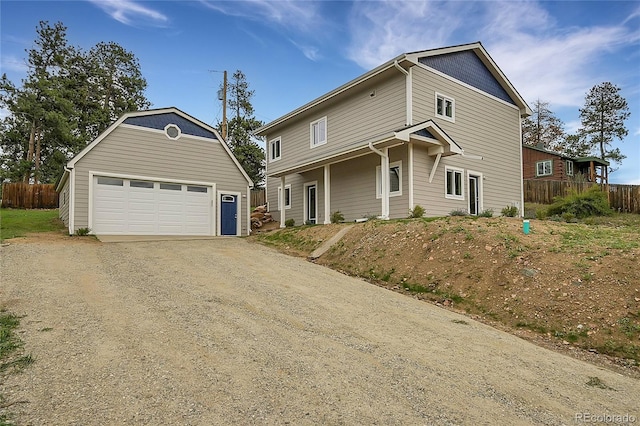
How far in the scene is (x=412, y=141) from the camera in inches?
535

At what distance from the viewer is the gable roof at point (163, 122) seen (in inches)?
600

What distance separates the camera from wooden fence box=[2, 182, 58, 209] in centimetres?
2405

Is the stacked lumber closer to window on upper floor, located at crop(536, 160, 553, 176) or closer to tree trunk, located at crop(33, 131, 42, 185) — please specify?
tree trunk, located at crop(33, 131, 42, 185)

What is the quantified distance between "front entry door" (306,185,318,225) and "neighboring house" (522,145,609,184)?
22069mm

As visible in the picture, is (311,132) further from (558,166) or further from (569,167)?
(569,167)

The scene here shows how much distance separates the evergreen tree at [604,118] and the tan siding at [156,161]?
38611 millimetres

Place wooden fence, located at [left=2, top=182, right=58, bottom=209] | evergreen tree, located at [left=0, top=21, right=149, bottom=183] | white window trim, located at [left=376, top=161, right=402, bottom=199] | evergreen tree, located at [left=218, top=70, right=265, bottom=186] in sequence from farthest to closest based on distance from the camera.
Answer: evergreen tree, located at [left=218, top=70, right=265, bottom=186] → evergreen tree, located at [left=0, top=21, right=149, bottom=183] → wooden fence, located at [left=2, top=182, right=58, bottom=209] → white window trim, located at [left=376, top=161, right=402, bottom=199]

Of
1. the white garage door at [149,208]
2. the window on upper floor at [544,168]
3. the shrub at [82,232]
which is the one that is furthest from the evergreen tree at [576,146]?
the shrub at [82,232]

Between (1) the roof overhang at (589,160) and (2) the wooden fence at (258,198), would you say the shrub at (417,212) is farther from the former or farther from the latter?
(1) the roof overhang at (589,160)

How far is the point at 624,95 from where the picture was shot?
38625mm

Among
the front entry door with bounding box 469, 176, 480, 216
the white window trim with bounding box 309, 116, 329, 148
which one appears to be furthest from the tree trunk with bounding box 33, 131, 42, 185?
the front entry door with bounding box 469, 176, 480, 216

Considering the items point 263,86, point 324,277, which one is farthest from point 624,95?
point 324,277

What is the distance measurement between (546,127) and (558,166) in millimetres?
13183

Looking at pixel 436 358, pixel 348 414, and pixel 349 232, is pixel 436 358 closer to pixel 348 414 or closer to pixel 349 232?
pixel 348 414
